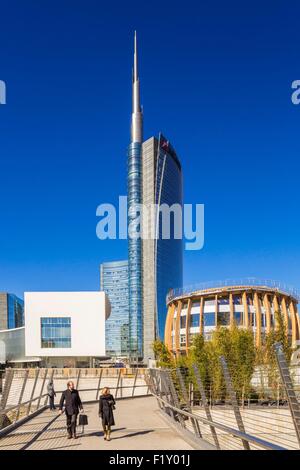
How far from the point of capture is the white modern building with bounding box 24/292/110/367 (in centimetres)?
8119

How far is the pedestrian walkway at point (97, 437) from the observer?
36.1 feet

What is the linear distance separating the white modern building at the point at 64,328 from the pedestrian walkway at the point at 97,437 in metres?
65.6

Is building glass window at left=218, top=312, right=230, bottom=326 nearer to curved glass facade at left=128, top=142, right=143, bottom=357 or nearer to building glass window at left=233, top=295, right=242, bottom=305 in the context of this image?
building glass window at left=233, top=295, right=242, bottom=305

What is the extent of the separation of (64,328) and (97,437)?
237ft

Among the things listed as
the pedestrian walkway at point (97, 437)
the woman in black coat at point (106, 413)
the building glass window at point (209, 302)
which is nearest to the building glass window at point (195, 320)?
the building glass window at point (209, 302)

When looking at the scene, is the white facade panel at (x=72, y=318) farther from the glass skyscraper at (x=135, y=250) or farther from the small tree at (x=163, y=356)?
the glass skyscraper at (x=135, y=250)

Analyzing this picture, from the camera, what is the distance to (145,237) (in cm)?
15988

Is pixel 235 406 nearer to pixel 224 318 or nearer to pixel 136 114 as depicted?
pixel 224 318

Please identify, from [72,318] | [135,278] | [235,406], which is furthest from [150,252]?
[235,406]

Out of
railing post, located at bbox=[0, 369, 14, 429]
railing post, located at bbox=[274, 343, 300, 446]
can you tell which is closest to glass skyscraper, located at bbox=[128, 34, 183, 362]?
railing post, located at bbox=[0, 369, 14, 429]

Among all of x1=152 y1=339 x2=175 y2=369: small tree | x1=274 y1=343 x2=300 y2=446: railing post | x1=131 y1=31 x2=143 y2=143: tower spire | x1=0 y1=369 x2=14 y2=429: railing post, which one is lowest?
x1=152 y1=339 x2=175 y2=369: small tree

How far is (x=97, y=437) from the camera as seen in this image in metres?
12.8

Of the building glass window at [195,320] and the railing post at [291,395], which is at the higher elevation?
the railing post at [291,395]
